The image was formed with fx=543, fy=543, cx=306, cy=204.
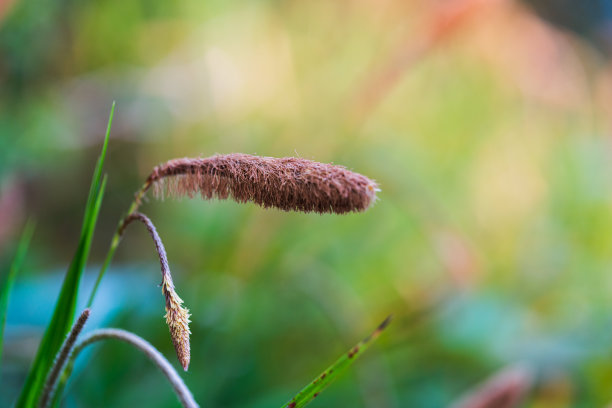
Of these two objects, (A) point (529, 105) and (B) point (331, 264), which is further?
(A) point (529, 105)

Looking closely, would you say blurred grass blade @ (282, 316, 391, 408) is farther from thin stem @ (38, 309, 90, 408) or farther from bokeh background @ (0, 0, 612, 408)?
bokeh background @ (0, 0, 612, 408)

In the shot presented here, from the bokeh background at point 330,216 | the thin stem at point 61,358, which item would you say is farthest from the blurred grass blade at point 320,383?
the bokeh background at point 330,216

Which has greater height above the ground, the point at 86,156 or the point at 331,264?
the point at 86,156

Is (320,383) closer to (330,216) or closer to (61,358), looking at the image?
(61,358)

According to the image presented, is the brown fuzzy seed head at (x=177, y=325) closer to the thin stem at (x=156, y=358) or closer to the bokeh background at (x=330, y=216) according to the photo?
the thin stem at (x=156, y=358)

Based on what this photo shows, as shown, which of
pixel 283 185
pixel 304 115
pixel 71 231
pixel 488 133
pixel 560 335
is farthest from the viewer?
pixel 488 133

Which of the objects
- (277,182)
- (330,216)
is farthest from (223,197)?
(330,216)

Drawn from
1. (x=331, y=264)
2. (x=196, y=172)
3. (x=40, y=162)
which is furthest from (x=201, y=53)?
(x=196, y=172)

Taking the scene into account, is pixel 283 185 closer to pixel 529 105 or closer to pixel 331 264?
pixel 331 264
